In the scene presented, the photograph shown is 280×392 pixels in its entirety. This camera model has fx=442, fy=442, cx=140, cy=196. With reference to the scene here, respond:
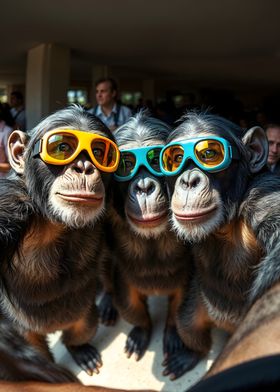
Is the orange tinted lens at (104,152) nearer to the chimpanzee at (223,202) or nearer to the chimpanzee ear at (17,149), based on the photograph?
the chimpanzee at (223,202)

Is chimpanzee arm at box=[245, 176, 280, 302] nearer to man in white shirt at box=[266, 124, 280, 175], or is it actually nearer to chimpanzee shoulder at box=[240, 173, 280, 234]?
chimpanzee shoulder at box=[240, 173, 280, 234]

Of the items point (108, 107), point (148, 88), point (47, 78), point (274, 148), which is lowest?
point (274, 148)

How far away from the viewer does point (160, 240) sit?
2146mm

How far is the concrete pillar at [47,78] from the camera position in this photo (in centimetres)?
780

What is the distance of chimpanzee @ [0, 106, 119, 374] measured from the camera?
5.81 ft

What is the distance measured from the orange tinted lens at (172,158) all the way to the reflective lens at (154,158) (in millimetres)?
143

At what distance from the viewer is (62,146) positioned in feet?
5.90

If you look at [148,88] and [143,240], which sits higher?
[148,88]

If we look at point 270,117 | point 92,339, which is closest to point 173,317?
point 92,339

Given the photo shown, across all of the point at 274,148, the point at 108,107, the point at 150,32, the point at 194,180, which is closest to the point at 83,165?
the point at 194,180

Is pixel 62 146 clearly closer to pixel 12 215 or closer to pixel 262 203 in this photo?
pixel 12 215

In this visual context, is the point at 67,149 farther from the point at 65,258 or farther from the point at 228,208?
the point at 228,208

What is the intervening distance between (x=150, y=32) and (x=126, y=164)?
215 inches

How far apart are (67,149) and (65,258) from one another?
56cm
